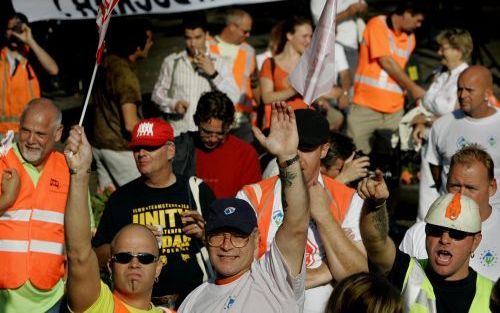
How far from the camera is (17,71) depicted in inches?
364

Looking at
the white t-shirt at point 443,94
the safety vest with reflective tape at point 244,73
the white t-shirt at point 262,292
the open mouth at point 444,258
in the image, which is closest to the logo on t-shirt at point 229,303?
the white t-shirt at point 262,292

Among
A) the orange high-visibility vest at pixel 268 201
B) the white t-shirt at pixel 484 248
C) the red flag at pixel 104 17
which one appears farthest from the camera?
the white t-shirt at pixel 484 248

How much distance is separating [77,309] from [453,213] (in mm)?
1962

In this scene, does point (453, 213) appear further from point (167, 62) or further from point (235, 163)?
point (167, 62)

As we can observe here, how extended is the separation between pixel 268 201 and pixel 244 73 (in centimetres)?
431

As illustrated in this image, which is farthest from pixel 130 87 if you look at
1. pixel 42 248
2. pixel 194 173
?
pixel 42 248

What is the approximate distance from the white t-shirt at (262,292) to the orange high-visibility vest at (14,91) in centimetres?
430

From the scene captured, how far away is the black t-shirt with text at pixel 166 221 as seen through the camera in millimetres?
6719

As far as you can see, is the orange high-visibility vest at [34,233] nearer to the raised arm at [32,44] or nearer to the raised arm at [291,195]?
the raised arm at [291,195]

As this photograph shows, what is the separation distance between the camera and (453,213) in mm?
5395

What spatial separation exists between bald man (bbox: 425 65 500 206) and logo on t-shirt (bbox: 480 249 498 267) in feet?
6.16

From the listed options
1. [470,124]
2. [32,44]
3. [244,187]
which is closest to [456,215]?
[244,187]

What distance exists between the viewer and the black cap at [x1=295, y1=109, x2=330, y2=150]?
5980mm

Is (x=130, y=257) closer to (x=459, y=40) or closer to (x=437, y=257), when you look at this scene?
(x=437, y=257)
